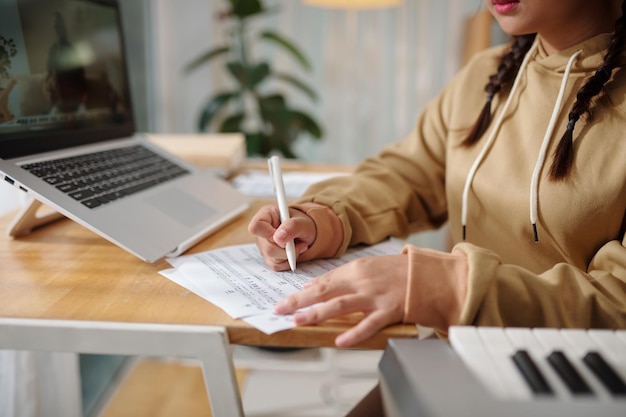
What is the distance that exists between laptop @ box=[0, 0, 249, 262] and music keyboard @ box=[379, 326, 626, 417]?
386mm

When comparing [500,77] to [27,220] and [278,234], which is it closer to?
[278,234]

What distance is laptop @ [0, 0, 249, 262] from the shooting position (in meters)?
0.72

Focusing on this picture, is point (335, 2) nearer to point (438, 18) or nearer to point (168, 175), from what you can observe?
point (438, 18)

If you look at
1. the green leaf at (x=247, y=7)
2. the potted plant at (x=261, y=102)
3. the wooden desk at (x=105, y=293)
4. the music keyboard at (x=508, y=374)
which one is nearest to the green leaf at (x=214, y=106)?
the potted plant at (x=261, y=102)

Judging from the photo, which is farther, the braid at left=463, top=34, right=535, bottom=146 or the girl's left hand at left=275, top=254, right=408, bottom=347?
the braid at left=463, top=34, right=535, bottom=146

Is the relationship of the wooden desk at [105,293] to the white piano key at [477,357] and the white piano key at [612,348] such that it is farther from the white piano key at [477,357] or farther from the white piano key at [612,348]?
the white piano key at [612,348]

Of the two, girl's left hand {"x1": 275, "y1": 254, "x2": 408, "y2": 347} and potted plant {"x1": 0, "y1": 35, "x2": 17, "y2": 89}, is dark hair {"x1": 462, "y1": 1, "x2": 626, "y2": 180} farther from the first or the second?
potted plant {"x1": 0, "y1": 35, "x2": 17, "y2": 89}

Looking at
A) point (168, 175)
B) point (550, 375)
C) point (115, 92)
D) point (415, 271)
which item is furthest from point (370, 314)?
point (115, 92)

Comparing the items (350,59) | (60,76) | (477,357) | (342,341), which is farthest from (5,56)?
(350,59)

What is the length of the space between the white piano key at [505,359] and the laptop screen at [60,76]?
640mm

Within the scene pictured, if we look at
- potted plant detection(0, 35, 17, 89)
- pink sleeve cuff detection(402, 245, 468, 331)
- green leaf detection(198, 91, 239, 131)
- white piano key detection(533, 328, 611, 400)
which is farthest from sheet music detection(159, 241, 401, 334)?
green leaf detection(198, 91, 239, 131)

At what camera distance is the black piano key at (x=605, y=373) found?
0.40 metres

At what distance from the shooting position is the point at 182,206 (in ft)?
2.86

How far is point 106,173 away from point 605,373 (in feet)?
2.36
